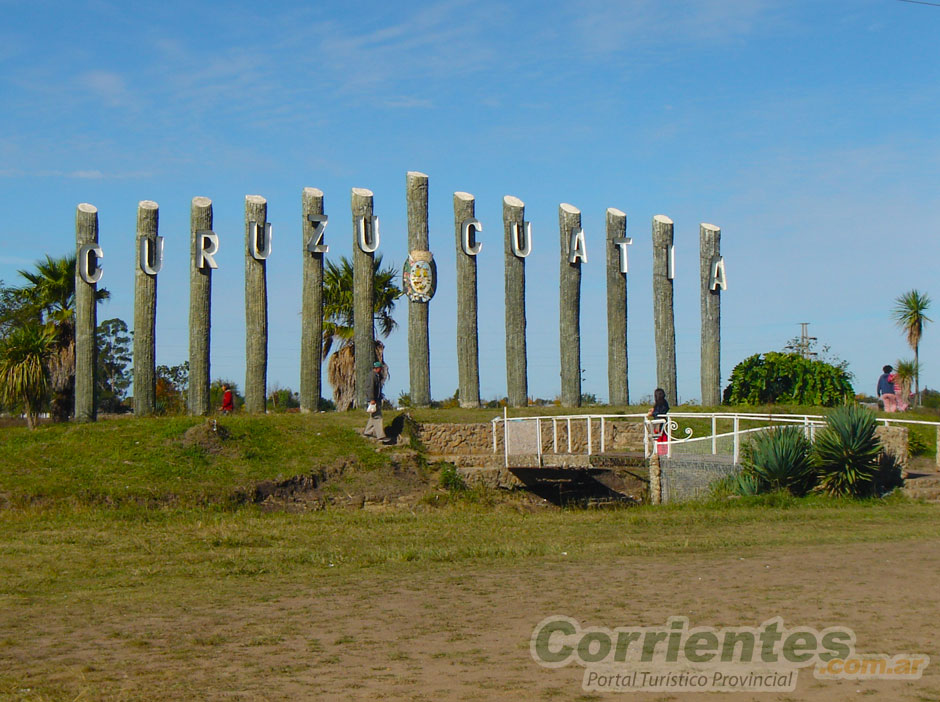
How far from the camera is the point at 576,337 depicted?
24.1 meters

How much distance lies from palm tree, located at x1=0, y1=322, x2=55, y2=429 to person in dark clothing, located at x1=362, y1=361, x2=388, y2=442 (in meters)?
6.79

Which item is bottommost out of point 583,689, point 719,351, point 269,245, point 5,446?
point 583,689

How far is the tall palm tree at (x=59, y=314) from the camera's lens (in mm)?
22797

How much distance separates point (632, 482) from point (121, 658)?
14192 millimetres

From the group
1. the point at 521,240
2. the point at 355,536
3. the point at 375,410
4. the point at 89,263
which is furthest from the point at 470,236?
the point at 355,536

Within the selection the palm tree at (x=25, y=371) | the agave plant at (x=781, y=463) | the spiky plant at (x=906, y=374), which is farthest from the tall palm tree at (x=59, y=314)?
the spiky plant at (x=906, y=374)

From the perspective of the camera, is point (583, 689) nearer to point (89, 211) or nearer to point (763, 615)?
point (763, 615)

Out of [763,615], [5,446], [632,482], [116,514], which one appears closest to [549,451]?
[632,482]

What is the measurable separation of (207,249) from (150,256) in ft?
3.73

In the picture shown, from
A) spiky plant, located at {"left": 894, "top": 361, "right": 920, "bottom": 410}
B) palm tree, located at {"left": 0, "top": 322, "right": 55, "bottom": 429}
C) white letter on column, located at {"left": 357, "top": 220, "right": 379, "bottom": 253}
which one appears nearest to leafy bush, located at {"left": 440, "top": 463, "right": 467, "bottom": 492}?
white letter on column, located at {"left": 357, "top": 220, "right": 379, "bottom": 253}

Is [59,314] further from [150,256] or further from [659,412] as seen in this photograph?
[659,412]

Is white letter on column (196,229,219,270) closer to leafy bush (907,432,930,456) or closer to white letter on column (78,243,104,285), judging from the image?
white letter on column (78,243,104,285)

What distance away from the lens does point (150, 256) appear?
22.2 meters

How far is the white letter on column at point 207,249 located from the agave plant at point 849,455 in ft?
39.9
